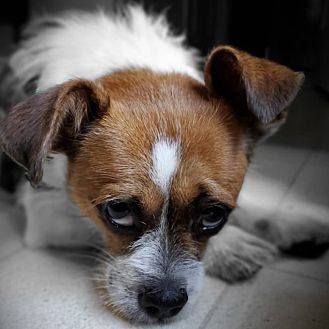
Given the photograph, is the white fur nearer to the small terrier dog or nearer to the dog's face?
the small terrier dog

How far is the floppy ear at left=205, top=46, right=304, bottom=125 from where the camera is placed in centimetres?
132

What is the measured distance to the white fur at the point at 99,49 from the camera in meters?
1.71

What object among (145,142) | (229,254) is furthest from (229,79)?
(229,254)

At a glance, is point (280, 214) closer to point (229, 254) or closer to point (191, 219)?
point (229, 254)

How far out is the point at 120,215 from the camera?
4.43ft

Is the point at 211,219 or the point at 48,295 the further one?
the point at 48,295

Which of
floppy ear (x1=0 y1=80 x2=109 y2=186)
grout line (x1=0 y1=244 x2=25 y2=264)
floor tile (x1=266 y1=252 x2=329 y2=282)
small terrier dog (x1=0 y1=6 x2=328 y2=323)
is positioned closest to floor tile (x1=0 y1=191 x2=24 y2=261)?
grout line (x1=0 y1=244 x2=25 y2=264)

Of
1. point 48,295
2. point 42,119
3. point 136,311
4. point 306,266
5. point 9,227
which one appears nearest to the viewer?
point 42,119

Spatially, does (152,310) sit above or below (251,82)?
below

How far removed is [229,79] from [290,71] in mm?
148

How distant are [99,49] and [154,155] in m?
0.62

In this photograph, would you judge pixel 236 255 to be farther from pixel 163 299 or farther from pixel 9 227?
pixel 9 227

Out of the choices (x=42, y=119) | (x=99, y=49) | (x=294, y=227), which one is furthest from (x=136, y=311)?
(x=99, y=49)

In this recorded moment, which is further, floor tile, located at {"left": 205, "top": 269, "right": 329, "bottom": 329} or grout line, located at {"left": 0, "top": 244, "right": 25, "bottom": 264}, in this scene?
grout line, located at {"left": 0, "top": 244, "right": 25, "bottom": 264}
